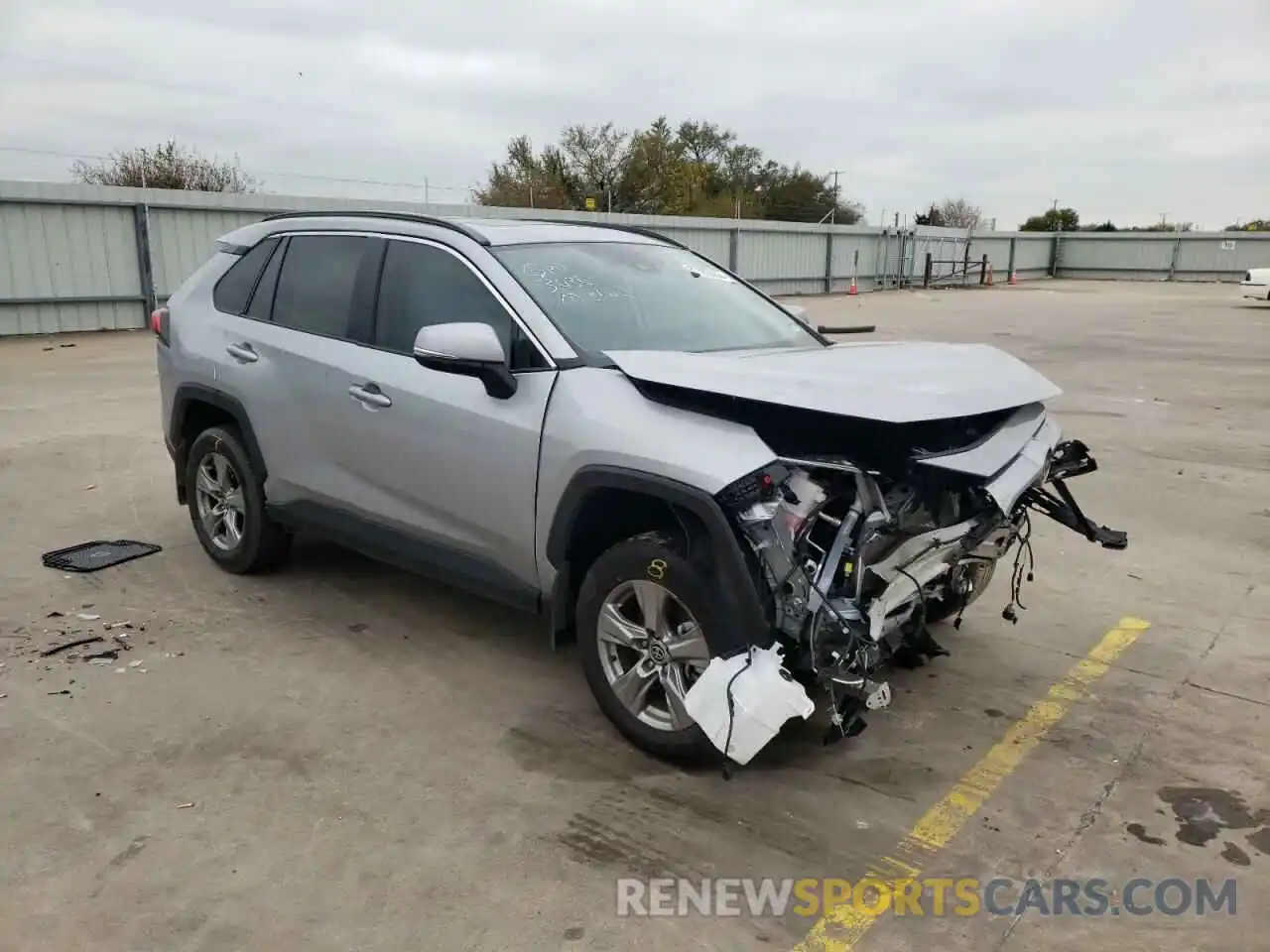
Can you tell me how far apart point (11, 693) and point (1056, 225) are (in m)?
73.1

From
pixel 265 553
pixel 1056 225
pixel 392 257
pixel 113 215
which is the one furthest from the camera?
pixel 1056 225

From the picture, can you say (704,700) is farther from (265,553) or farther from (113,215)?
(113,215)

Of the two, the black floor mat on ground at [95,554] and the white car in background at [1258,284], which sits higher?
the white car in background at [1258,284]

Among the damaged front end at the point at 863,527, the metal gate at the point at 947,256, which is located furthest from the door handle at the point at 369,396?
the metal gate at the point at 947,256

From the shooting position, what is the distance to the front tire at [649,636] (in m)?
3.23

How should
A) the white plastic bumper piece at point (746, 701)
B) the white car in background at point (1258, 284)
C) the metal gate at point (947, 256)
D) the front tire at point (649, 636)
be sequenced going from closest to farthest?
1. the white plastic bumper piece at point (746, 701)
2. the front tire at point (649, 636)
3. the white car in background at point (1258, 284)
4. the metal gate at point (947, 256)

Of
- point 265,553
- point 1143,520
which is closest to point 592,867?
point 265,553

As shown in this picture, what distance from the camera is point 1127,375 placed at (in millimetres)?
13977

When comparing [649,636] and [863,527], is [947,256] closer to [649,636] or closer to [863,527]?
[863,527]

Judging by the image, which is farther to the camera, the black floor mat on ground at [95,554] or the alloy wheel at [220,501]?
the black floor mat on ground at [95,554]

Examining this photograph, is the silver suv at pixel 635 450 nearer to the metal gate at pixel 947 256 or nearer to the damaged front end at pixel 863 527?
the damaged front end at pixel 863 527

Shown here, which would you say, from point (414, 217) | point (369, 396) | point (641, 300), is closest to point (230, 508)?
point (369, 396)

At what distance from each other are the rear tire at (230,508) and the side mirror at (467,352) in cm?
189

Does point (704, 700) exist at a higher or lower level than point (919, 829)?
higher
